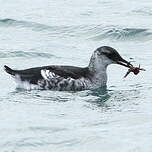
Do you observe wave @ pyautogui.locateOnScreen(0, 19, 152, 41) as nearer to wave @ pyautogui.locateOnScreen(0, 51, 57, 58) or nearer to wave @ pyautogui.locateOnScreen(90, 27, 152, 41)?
wave @ pyautogui.locateOnScreen(90, 27, 152, 41)

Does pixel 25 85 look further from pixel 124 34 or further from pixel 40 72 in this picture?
pixel 124 34

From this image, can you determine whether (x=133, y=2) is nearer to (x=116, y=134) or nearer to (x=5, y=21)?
(x=5, y=21)

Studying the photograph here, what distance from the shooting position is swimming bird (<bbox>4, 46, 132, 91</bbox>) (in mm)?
14703

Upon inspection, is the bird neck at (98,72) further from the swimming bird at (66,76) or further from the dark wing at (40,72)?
the dark wing at (40,72)

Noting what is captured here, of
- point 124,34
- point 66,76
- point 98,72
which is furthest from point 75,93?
point 124,34

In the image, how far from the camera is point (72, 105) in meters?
13.5

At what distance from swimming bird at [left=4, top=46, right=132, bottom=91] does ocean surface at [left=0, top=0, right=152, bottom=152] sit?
0.20m

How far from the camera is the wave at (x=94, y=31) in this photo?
20.5m

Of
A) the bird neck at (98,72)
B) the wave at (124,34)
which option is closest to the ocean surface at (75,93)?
the wave at (124,34)

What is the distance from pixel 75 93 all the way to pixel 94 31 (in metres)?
6.57

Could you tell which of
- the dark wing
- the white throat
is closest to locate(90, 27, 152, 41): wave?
the white throat

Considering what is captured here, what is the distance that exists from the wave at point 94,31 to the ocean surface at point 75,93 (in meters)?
0.02

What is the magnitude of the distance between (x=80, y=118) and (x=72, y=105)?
2.87 feet

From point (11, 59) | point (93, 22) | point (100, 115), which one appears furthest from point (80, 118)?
point (93, 22)
